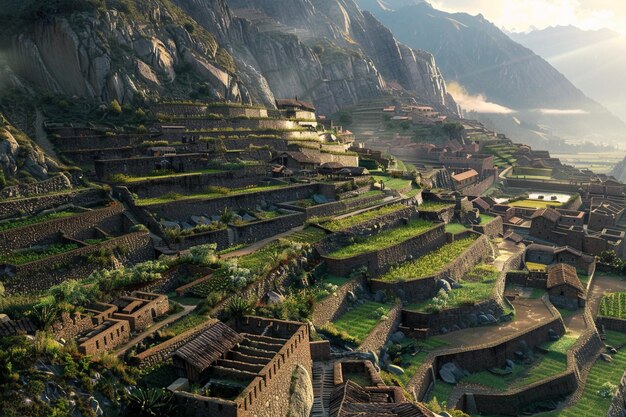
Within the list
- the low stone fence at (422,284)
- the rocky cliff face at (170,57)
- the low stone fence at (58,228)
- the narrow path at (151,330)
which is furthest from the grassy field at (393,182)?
the narrow path at (151,330)

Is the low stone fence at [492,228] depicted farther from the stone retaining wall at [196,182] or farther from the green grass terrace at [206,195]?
the stone retaining wall at [196,182]

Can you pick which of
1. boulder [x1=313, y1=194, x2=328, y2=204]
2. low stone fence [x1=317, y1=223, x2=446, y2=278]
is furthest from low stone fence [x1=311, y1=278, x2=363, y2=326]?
boulder [x1=313, y1=194, x2=328, y2=204]

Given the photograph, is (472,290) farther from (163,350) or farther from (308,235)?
(163,350)

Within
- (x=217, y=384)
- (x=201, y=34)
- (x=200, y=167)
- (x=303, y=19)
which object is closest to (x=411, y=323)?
(x=217, y=384)

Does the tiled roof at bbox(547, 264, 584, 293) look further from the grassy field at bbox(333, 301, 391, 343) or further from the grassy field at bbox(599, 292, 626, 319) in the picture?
the grassy field at bbox(333, 301, 391, 343)

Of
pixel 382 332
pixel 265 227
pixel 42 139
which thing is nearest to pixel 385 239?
pixel 265 227

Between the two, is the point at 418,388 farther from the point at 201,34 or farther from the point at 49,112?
the point at 201,34
